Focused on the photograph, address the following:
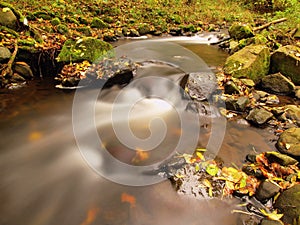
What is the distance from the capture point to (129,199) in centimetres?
316

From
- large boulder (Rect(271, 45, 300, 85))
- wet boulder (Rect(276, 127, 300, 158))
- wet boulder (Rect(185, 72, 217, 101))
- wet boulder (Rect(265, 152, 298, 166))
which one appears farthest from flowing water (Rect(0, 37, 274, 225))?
large boulder (Rect(271, 45, 300, 85))

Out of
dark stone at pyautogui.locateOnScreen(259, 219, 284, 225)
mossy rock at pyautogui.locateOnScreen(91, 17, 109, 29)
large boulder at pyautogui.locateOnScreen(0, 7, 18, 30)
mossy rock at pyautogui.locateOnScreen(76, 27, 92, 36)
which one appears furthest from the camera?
mossy rock at pyautogui.locateOnScreen(91, 17, 109, 29)

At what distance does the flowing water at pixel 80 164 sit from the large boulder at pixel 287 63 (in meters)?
2.88

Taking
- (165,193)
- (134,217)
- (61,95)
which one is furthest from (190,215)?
(61,95)

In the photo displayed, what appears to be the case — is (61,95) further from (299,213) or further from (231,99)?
(299,213)

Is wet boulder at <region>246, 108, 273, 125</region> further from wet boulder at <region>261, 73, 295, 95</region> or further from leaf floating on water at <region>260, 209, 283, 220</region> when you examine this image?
leaf floating on water at <region>260, 209, 283, 220</region>

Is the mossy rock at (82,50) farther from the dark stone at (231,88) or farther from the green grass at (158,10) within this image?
the green grass at (158,10)

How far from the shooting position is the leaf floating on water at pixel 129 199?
10.2ft

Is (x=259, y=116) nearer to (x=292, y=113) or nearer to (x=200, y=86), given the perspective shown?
(x=292, y=113)

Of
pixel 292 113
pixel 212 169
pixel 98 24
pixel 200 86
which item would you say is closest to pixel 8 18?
pixel 98 24

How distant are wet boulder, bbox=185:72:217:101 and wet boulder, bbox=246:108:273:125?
113 cm

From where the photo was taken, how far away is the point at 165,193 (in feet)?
10.7

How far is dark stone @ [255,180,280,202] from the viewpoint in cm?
306

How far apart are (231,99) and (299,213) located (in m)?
3.14
